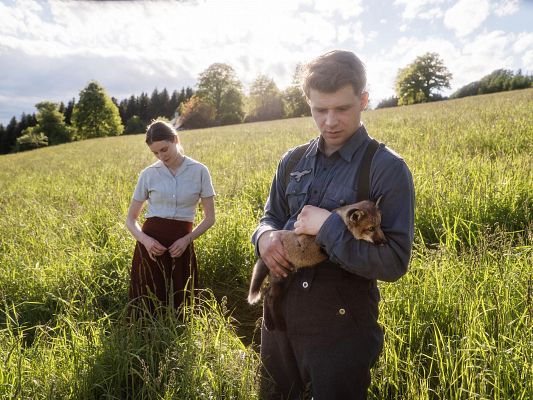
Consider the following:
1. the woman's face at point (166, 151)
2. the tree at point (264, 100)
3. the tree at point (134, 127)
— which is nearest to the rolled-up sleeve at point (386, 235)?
the woman's face at point (166, 151)

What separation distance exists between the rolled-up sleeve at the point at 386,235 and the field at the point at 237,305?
0.78 m

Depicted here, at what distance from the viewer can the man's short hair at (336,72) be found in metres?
1.63

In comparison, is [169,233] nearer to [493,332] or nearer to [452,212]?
[493,332]

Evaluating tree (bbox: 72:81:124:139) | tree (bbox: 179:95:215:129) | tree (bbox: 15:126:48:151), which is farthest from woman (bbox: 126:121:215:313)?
tree (bbox: 15:126:48:151)

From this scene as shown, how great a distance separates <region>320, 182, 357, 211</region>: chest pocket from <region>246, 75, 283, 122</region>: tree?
70.7 meters

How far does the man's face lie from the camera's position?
1.67 m

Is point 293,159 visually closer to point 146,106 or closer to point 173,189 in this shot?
point 173,189

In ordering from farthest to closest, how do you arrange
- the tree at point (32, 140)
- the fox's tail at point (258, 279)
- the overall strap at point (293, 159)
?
the tree at point (32, 140)
the fox's tail at point (258, 279)
the overall strap at point (293, 159)

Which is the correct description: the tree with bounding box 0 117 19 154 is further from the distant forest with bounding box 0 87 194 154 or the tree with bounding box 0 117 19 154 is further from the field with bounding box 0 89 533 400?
the field with bounding box 0 89 533 400

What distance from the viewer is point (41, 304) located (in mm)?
3727

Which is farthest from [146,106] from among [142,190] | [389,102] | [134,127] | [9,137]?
[142,190]

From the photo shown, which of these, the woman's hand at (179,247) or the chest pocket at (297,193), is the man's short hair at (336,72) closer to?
the chest pocket at (297,193)

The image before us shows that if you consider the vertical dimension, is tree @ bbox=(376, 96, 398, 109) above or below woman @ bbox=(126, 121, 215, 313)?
above

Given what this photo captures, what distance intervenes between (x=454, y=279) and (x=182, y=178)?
A: 8.20ft
